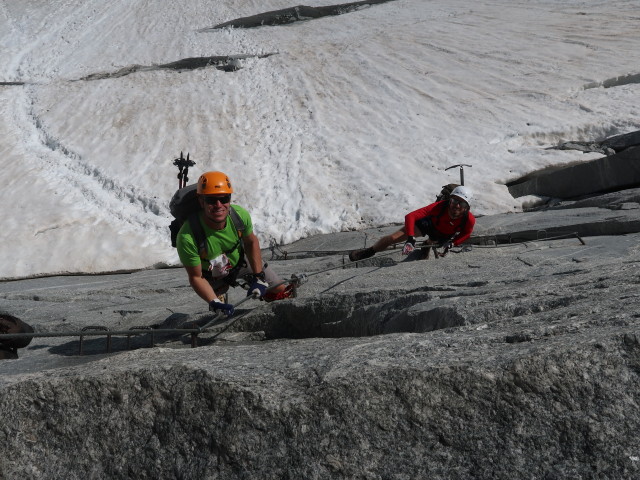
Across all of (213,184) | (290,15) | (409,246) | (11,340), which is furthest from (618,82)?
(11,340)

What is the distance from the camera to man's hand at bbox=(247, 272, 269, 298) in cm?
691

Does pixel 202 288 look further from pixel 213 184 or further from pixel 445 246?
pixel 445 246

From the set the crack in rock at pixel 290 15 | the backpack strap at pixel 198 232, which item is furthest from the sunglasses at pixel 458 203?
the crack in rock at pixel 290 15

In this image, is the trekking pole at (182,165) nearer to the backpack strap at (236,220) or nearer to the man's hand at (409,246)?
the man's hand at (409,246)

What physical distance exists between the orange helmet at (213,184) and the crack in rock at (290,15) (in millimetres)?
19432

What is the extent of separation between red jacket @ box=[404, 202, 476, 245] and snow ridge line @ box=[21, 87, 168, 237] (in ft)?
25.7

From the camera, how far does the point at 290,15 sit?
25078mm

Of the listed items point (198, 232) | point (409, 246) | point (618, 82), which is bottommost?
point (409, 246)

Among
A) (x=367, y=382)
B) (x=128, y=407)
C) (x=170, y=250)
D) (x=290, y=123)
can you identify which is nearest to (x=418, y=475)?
(x=367, y=382)

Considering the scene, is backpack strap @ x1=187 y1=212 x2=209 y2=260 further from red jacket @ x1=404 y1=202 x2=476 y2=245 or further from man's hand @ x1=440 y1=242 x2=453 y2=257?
man's hand @ x1=440 y1=242 x2=453 y2=257

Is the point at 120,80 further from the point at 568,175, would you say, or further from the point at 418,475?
the point at 418,475

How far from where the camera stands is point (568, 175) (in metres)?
15.1

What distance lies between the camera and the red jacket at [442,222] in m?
9.34

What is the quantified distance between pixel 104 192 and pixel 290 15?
1078 cm
